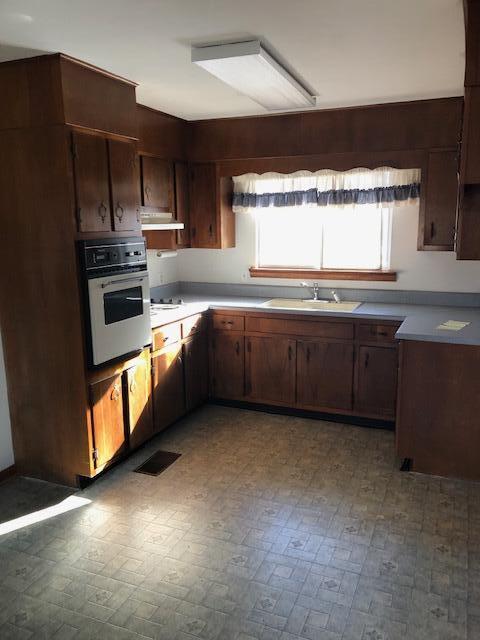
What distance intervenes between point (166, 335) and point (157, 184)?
1.21 m

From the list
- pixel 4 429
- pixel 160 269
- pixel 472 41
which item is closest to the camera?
pixel 472 41

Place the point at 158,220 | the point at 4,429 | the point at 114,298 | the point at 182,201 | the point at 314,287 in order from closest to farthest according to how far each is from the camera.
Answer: the point at 114,298
the point at 4,429
the point at 158,220
the point at 182,201
the point at 314,287

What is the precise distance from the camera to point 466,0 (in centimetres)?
205

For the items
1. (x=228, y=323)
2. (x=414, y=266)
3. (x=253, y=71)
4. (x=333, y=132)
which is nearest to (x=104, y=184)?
(x=253, y=71)

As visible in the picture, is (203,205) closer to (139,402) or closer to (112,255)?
(112,255)

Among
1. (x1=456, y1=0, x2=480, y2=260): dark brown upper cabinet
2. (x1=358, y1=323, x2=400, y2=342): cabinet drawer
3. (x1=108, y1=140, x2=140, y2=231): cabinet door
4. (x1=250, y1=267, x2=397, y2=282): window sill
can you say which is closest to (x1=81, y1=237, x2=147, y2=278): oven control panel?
(x1=108, y1=140, x2=140, y2=231): cabinet door

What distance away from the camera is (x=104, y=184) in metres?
3.11

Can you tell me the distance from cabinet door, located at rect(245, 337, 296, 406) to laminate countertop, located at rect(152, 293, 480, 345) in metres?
0.28

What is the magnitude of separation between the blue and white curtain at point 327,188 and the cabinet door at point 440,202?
0.21m

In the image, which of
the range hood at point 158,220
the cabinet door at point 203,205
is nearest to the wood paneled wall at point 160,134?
the cabinet door at point 203,205

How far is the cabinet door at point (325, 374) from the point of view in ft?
13.4

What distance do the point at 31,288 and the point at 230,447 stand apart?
1.75 meters

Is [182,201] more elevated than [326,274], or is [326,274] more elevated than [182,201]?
[182,201]

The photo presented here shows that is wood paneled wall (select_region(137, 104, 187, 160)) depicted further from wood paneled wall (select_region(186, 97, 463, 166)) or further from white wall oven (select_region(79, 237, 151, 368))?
white wall oven (select_region(79, 237, 151, 368))
